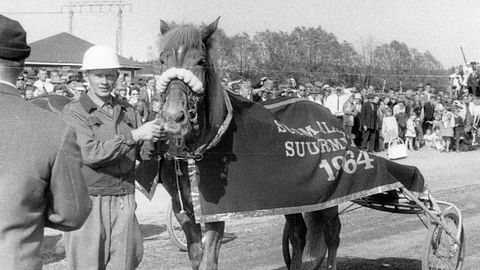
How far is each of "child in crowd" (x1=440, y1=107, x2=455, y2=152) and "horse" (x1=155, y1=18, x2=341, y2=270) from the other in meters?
15.0

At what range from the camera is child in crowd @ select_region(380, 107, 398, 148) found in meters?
16.7

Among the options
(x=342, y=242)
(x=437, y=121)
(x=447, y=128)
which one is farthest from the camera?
(x=437, y=121)

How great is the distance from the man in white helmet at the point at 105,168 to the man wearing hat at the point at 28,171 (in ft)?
5.47

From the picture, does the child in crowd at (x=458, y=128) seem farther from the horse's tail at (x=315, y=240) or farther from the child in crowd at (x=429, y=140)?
the horse's tail at (x=315, y=240)

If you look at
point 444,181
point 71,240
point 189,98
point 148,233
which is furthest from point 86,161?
point 444,181

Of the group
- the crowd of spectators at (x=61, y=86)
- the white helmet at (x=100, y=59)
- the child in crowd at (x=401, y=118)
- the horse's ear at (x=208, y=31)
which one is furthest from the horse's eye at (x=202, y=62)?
the child in crowd at (x=401, y=118)

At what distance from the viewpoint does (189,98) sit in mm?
Answer: 4270

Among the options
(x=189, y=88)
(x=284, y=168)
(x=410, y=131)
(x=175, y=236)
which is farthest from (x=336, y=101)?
(x=189, y=88)

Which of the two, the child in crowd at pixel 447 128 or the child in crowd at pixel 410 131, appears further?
the child in crowd at pixel 447 128

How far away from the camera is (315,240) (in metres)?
5.95

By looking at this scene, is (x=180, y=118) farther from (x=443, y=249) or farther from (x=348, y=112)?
(x=348, y=112)

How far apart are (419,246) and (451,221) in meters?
1.33

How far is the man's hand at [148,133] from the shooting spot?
13.1ft

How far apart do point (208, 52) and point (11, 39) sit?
2.43 metres
